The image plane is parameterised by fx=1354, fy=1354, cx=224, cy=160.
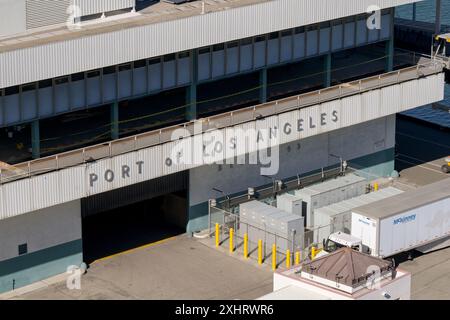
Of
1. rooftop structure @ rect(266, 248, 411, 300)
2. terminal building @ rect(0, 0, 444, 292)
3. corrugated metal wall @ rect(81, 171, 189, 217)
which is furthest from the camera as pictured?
corrugated metal wall @ rect(81, 171, 189, 217)

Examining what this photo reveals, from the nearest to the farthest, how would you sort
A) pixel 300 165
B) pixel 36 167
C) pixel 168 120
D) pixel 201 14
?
pixel 36 167
pixel 201 14
pixel 168 120
pixel 300 165

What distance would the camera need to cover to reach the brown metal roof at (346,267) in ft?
187

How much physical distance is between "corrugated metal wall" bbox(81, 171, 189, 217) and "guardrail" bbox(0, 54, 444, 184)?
3344 mm

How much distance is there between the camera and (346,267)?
57.6 m

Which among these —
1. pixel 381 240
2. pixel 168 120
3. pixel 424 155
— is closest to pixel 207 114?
pixel 168 120

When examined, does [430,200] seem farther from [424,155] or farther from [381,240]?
[424,155]

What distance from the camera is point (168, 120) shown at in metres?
69.7

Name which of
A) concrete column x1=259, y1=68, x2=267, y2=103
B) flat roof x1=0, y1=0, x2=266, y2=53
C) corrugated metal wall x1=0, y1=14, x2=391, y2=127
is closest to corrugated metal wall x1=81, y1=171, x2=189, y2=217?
corrugated metal wall x1=0, y1=14, x2=391, y2=127

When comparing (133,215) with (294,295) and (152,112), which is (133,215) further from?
(294,295)

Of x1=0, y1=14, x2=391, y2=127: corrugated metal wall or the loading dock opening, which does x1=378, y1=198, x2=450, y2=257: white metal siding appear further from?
x1=0, y1=14, x2=391, y2=127: corrugated metal wall

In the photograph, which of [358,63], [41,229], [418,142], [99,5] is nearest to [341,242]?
[41,229]

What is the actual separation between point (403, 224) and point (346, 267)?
8.96 meters

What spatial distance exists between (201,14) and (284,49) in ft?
25.7

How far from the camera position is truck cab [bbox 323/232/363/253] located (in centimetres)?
6462
